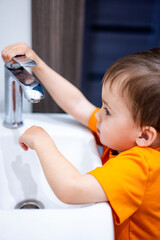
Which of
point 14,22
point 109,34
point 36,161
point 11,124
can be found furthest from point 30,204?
point 109,34

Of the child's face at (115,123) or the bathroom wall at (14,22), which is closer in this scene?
the child's face at (115,123)

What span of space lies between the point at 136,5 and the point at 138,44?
223 mm

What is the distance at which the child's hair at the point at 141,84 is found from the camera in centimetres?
47

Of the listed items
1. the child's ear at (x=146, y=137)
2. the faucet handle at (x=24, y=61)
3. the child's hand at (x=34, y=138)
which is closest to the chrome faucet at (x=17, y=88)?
the faucet handle at (x=24, y=61)

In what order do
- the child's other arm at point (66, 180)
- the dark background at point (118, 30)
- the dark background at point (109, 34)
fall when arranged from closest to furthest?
the child's other arm at point (66, 180) < the dark background at point (109, 34) < the dark background at point (118, 30)

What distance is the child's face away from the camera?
0.51 meters

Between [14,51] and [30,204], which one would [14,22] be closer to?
[14,51]

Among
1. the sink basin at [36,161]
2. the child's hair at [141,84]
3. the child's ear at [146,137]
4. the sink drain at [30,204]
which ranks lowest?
the sink drain at [30,204]

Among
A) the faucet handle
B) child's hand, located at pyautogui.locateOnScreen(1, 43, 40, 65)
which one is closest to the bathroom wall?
child's hand, located at pyautogui.locateOnScreen(1, 43, 40, 65)

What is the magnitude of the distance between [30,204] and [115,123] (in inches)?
11.8

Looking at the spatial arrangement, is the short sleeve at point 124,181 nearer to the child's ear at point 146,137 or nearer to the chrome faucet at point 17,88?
the child's ear at point 146,137

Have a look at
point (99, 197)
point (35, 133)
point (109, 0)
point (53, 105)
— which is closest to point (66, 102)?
point (53, 105)

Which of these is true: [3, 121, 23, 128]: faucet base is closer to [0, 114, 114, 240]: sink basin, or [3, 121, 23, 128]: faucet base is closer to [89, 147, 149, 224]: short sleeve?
[0, 114, 114, 240]: sink basin

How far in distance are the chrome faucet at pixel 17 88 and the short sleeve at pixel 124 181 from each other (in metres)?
0.18
